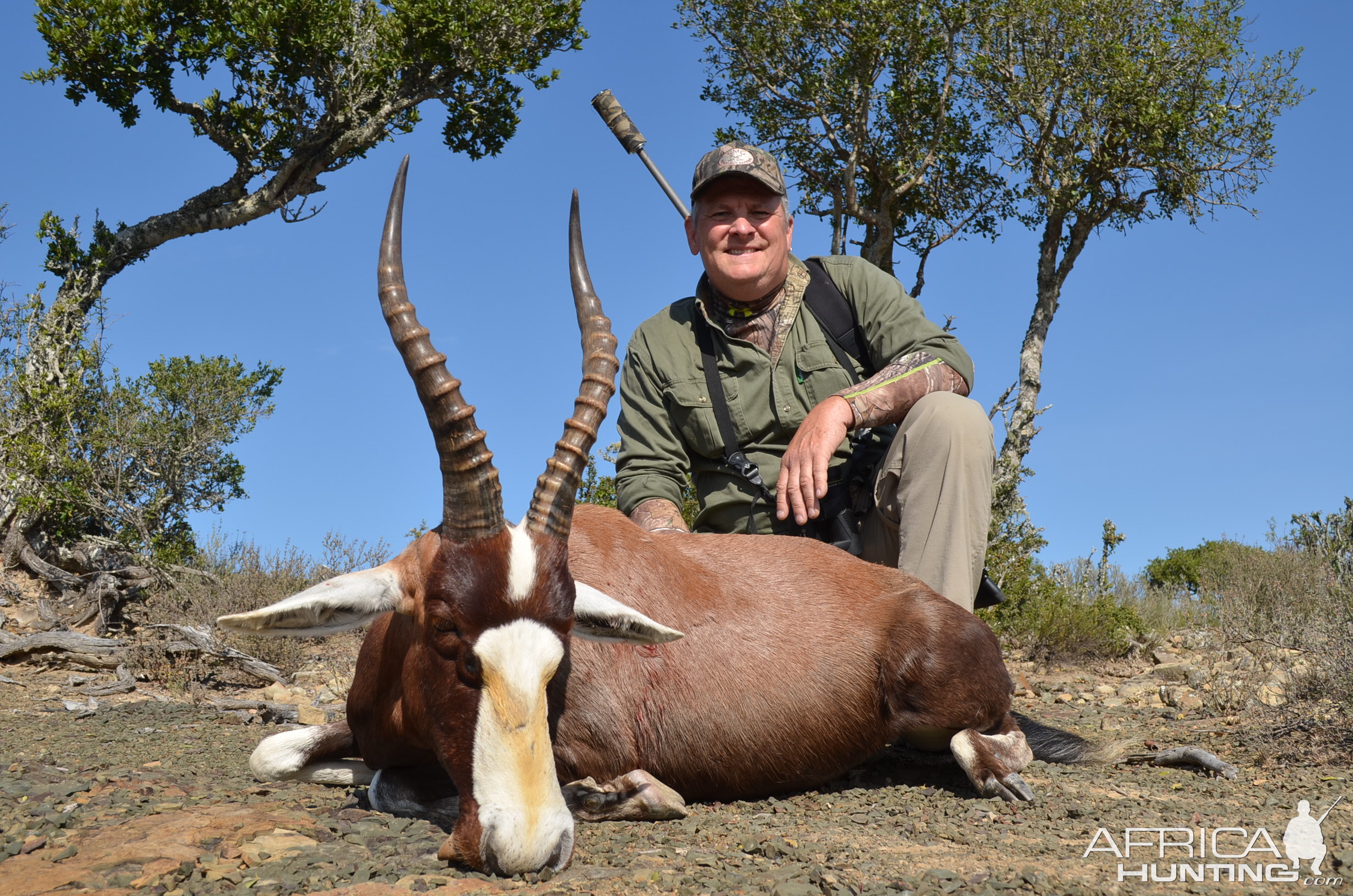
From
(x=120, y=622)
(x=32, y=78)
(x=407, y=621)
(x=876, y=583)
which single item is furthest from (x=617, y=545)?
(x=32, y=78)

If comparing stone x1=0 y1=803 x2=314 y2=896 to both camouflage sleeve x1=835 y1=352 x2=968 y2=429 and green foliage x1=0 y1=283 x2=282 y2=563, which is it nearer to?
camouflage sleeve x1=835 y1=352 x2=968 y2=429

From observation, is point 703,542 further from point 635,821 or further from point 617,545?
point 635,821

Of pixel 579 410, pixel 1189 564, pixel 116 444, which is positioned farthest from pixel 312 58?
pixel 1189 564

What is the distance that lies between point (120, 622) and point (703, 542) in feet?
35.3

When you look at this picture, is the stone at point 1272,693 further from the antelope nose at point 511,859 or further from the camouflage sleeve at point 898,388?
the antelope nose at point 511,859

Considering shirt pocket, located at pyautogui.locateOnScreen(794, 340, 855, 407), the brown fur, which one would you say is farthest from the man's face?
the brown fur

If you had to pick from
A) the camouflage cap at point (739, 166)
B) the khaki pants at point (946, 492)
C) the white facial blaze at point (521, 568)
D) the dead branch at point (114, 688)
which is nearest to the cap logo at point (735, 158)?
the camouflage cap at point (739, 166)

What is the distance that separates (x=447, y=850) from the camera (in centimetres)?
312

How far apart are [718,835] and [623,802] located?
400mm

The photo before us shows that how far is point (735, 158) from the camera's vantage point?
612 cm

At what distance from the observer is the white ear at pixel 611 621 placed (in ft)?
11.9

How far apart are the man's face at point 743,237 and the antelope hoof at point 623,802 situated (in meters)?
3.27

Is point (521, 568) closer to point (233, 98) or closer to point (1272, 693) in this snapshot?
point (1272, 693)

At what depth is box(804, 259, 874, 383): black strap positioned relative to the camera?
616 cm
